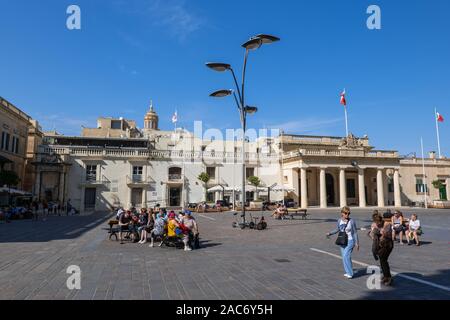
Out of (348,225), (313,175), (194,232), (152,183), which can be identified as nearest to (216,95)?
(194,232)

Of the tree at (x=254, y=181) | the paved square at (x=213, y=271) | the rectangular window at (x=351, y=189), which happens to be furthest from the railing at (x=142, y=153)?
the paved square at (x=213, y=271)

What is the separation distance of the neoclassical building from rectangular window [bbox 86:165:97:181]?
0.05 meters

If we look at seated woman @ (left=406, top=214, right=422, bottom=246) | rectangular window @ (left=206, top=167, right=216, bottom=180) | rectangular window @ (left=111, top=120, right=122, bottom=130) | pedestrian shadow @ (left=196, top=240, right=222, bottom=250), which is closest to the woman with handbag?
pedestrian shadow @ (left=196, top=240, right=222, bottom=250)

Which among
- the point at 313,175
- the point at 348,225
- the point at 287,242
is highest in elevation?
the point at 313,175

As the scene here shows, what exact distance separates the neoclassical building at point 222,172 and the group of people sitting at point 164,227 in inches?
795

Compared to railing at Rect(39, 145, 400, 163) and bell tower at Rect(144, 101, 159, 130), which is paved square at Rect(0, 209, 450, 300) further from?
bell tower at Rect(144, 101, 159, 130)

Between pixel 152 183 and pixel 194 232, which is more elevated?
pixel 152 183

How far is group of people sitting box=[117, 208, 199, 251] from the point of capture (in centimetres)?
Answer: 1091

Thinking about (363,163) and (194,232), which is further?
(363,163)

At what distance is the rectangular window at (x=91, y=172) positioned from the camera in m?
34.3

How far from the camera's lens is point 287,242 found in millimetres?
12328

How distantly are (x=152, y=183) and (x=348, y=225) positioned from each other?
30.5 m
